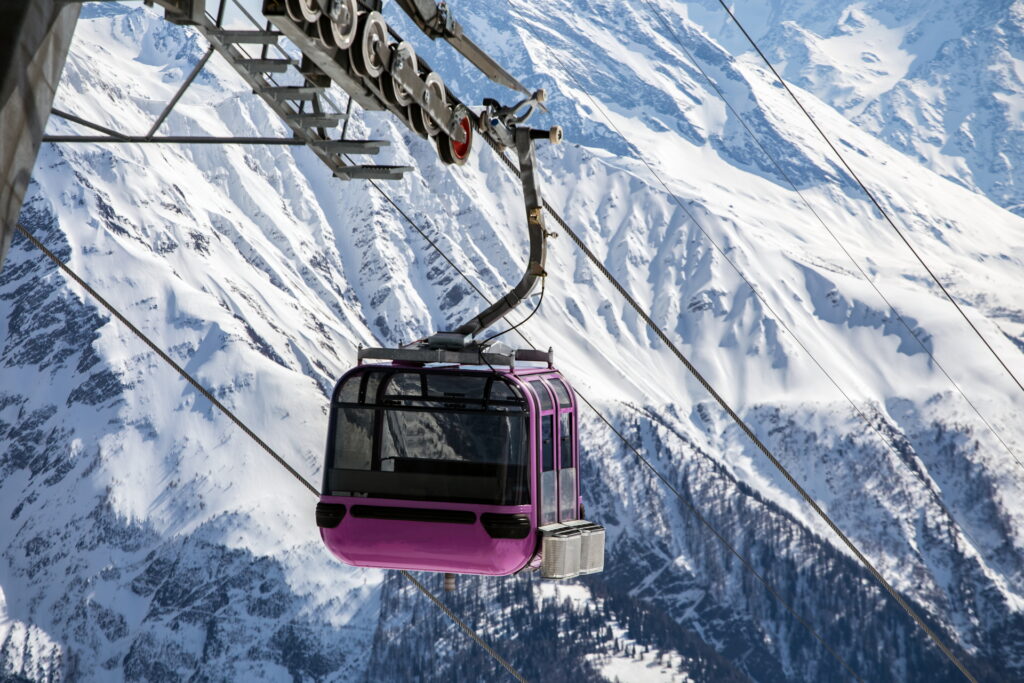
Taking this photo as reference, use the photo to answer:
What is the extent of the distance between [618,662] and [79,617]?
76670mm

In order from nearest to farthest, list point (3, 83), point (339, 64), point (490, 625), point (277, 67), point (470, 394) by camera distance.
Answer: point (3, 83), point (339, 64), point (277, 67), point (470, 394), point (490, 625)

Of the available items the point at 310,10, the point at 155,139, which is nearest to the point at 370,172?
the point at 155,139

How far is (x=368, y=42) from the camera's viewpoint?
8664 millimetres

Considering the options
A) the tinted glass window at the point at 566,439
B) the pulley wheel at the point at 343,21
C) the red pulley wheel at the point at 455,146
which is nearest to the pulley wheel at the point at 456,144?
the red pulley wheel at the point at 455,146

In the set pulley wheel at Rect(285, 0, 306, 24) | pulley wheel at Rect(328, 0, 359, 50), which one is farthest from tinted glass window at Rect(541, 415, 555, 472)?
pulley wheel at Rect(285, 0, 306, 24)

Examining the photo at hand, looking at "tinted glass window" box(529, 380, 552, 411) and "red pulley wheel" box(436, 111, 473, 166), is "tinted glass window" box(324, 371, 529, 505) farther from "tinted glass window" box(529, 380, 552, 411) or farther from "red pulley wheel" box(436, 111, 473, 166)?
"red pulley wheel" box(436, 111, 473, 166)

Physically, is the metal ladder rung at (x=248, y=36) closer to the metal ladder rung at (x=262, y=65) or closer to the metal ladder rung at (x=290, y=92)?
the metal ladder rung at (x=262, y=65)

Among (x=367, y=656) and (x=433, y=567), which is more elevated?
(x=433, y=567)

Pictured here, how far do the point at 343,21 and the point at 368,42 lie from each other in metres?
0.44

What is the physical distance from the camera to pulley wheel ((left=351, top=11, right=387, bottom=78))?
857 centimetres

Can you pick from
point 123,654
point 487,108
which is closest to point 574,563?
point 487,108

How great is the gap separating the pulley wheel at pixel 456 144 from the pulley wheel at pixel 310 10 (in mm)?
2727

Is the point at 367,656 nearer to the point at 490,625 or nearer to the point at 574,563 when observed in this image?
the point at 490,625

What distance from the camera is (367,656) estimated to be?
19338 centimetres
